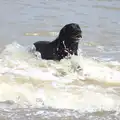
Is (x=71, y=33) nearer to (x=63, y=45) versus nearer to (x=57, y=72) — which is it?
(x=63, y=45)

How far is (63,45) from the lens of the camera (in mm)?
8398

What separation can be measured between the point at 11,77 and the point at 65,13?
8.21 meters

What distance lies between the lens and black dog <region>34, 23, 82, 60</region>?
26.3 feet

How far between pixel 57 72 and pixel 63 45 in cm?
63

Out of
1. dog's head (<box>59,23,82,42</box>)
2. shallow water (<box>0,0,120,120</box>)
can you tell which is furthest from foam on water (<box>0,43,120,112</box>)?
dog's head (<box>59,23,82,42</box>)

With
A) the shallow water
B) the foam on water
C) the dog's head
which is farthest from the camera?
the dog's head

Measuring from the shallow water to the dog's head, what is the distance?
1.49 ft

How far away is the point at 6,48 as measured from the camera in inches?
385

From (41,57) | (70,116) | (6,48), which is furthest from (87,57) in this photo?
(70,116)

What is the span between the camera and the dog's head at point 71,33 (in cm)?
798

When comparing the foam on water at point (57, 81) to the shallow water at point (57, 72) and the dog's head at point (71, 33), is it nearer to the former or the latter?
the shallow water at point (57, 72)

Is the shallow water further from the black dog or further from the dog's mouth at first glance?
the dog's mouth

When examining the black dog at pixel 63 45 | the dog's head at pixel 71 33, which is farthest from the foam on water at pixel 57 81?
the dog's head at pixel 71 33

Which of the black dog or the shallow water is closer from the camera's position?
the shallow water
